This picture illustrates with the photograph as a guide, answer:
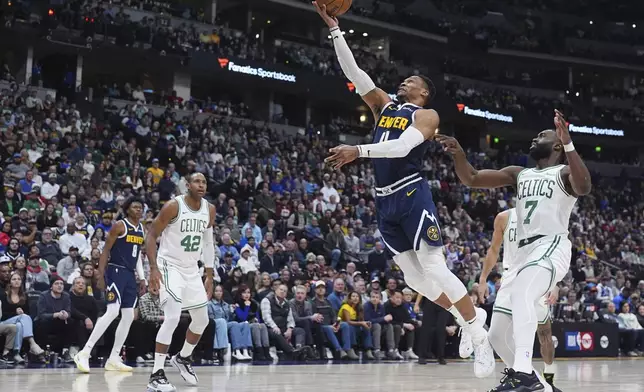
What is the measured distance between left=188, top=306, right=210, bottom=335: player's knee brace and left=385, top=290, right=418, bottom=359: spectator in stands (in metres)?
7.03

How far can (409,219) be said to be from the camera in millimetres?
6738

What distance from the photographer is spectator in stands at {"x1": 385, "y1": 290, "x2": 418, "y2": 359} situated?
15.4 metres

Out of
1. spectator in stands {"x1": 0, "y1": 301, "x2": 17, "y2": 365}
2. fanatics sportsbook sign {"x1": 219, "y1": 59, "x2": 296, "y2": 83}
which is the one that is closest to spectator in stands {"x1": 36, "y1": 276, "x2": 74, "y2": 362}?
spectator in stands {"x1": 0, "y1": 301, "x2": 17, "y2": 365}

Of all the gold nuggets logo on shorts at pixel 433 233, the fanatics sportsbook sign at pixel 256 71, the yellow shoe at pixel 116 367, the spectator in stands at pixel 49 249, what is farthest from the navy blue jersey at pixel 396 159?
the fanatics sportsbook sign at pixel 256 71

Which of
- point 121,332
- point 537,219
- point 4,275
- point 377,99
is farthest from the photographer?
point 4,275

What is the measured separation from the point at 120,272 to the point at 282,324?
4134 millimetres

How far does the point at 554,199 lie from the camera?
623 cm

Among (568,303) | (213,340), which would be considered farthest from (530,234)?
(568,303)

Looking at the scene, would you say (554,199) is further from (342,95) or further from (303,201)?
(342,95)

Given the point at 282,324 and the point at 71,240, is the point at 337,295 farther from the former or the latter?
the point at 71,240

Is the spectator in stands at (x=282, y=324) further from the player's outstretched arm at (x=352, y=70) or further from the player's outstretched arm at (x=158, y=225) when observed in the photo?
the player's outstretched arm at (x=352, y=70)

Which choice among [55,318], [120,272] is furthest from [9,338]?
[120,272]

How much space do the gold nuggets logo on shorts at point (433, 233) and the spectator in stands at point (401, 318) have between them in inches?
347

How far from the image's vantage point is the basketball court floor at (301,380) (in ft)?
26.0
